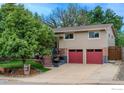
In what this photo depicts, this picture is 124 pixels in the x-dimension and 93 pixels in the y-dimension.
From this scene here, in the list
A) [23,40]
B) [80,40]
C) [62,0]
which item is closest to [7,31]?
[23,40]

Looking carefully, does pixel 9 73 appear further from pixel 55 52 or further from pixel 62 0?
pixel 62 0

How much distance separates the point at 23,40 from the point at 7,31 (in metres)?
0.82

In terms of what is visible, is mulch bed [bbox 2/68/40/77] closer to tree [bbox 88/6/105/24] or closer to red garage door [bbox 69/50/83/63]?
red garage door [bbox 69/50/83/63]

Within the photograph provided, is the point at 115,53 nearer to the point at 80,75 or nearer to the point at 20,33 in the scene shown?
the point at 80,75

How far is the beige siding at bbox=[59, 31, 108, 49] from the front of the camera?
14734mm

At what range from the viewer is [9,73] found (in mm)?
16031

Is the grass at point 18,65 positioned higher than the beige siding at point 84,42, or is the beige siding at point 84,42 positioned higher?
the beige siding at point 84,42

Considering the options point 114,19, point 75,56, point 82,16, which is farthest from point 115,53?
point 82,16

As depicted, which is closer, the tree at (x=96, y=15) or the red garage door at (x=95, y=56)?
the tree at (x=96, y=15)

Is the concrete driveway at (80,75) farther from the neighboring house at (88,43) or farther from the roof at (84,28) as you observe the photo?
the roof at (84,28)

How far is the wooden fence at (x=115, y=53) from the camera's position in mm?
14097

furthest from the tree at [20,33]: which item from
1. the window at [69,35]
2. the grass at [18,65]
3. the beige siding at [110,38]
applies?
the beige siding at [110,38]


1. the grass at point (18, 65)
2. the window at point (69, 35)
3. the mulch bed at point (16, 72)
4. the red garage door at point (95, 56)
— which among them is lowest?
the mulch bed at point (16, 72)

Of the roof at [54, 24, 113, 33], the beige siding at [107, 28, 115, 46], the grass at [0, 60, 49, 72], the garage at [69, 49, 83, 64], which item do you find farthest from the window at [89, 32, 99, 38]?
the grass at [0, 60, 49, 72]
